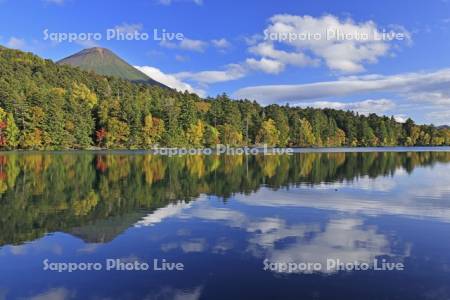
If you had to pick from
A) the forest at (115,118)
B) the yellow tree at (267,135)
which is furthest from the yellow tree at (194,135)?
the yellow tree at (267,135)

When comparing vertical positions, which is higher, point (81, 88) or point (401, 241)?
point (81, 88)

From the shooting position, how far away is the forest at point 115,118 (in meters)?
93.4

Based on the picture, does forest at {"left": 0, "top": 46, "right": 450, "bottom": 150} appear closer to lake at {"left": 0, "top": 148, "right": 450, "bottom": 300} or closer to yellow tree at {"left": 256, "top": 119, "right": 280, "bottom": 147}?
yellow tree at {"left": 256, "top": 119, "right": 280, "bottom": 147}

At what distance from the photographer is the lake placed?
994cm

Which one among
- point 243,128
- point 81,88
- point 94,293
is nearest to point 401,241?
point 94,293

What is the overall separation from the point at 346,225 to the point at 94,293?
10.3 meters

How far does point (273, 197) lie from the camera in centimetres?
2447

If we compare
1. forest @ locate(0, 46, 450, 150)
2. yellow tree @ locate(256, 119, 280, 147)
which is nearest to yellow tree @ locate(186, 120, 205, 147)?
forest @ locate(0, 46, 450, 150)

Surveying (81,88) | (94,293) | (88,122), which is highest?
(81,88)

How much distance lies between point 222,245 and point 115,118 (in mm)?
99867

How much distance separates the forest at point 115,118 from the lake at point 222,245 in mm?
73289

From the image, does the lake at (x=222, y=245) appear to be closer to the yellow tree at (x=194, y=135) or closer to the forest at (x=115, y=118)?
the forest at (x=115, y=118)

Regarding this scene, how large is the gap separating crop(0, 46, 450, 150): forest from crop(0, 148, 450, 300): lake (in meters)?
73.3

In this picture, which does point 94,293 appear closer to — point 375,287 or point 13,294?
point 13,294
